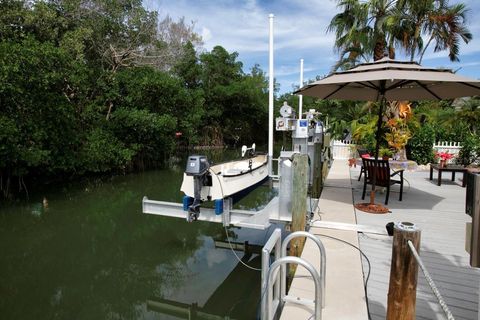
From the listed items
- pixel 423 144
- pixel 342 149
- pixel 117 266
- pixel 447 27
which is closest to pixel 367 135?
pixel 342 149

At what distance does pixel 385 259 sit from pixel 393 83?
2.78m

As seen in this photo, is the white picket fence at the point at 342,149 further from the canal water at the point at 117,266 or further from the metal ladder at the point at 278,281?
the metal ladder at the point at 278,281

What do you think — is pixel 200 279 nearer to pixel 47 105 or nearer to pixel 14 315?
pixel 14 315

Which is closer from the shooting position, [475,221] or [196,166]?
[475,221]

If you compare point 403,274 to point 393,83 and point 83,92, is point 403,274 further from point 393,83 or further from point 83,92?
point 83,92

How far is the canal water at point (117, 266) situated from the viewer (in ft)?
13.7

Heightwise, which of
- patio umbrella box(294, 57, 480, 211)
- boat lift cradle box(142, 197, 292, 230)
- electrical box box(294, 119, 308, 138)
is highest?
patio umbrella box(294, 57, 480, 211)

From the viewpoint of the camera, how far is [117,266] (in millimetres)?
5352

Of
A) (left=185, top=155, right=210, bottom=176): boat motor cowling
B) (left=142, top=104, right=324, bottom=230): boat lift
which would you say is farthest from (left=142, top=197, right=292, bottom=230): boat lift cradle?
(left=185, top=155, right=210, bottom=176): boat motor cowling

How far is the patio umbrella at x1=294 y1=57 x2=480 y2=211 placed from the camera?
3.84m

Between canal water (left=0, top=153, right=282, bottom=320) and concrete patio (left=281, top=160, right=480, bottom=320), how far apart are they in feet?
4.60

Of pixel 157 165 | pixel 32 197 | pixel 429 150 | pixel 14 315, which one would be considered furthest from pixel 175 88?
pixel 14 315

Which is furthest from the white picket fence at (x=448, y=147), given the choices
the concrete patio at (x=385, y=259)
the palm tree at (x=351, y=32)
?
the concrete patio at (x=385, y=259)

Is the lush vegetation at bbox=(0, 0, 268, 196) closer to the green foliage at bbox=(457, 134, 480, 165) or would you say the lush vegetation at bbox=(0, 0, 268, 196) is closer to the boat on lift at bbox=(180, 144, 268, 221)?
the boat on lift at bbox=(180, 144, 268, 221)
